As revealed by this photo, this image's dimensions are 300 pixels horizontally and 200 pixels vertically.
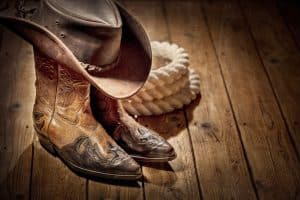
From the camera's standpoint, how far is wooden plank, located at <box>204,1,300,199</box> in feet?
5.93

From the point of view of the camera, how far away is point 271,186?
1773mm

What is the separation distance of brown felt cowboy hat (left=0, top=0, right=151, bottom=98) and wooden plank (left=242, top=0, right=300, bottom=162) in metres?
0.76

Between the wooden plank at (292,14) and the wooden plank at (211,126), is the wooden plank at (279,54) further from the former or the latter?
the wooden plank at (211,126)

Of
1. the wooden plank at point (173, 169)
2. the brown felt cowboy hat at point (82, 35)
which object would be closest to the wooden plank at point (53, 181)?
the wooden plank at point (173, 169)

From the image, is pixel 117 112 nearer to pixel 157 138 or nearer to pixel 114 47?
pixel 157 138

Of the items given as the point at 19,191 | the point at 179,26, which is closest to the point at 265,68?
the point at 179,26

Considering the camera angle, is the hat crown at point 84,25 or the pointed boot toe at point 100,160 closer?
the hat crown at point 84,25

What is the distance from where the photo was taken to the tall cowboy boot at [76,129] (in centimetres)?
172

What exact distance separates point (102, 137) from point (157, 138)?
0.20m

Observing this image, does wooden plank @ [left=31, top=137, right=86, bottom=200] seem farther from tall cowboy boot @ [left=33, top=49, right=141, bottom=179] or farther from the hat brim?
the hat brim

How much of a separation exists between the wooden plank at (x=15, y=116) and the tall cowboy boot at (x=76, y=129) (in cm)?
16

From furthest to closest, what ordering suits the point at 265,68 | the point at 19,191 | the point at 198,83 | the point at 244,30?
the point at 244,30
the point at 265,68
the point at 198,83
the point at 19,191

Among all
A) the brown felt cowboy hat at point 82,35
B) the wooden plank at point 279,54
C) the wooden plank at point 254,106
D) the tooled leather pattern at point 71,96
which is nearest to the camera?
the brown felt cowboy hat at point 82,35

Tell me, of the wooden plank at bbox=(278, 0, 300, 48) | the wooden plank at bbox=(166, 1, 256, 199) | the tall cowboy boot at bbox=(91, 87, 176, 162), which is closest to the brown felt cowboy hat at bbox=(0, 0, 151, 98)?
the tall cowboy boot at bbox=(91, 87, 176, 162)
